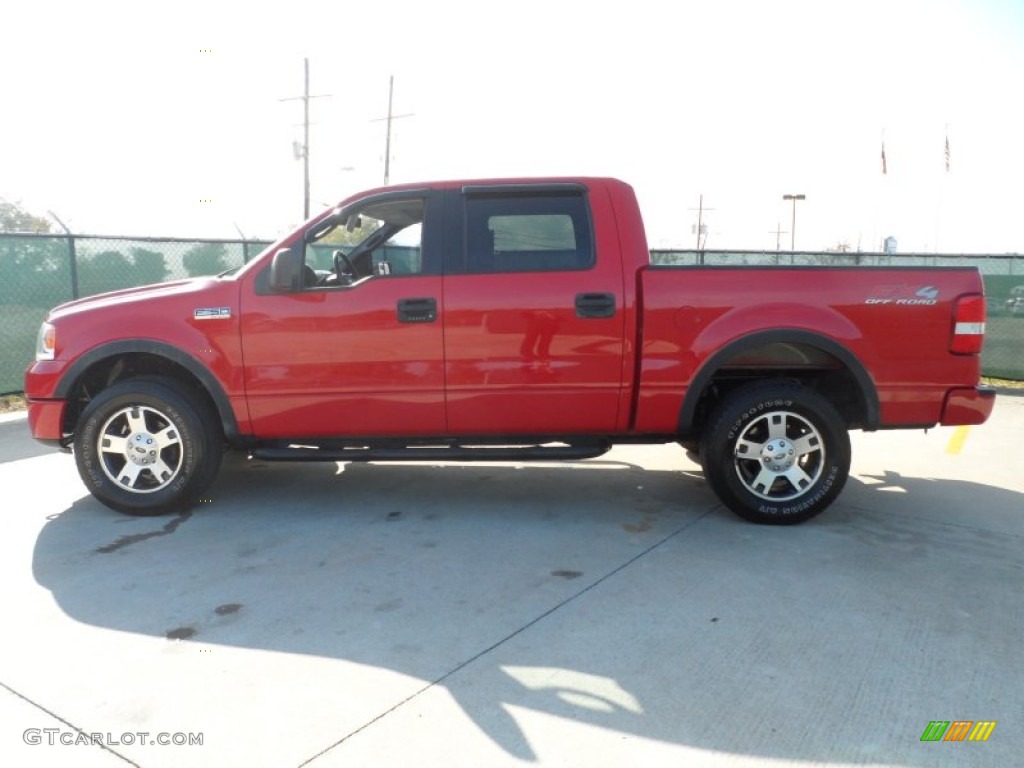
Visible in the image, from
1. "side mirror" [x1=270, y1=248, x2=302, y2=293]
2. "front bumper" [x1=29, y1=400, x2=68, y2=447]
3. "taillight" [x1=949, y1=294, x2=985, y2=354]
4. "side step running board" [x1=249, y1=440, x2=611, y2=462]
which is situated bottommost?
"side step running board" [x1=249, y1=440, x2=611, y2=462]

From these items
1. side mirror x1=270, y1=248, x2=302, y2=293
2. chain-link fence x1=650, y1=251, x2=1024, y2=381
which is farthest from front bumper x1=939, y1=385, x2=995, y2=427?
chain-link fence x1=650, y1=251, x2=1024, y2=381

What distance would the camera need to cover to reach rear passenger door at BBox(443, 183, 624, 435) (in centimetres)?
425

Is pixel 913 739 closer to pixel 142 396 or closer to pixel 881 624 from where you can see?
pixel 881 624

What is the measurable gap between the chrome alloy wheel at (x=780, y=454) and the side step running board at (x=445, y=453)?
2.67 ft

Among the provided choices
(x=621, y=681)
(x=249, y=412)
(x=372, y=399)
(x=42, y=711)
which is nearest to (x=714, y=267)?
(x=372, y=399)

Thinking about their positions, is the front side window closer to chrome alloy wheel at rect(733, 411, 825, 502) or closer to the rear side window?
the rear side window

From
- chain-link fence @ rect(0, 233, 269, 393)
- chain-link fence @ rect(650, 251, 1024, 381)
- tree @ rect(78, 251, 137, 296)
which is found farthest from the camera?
chain-link fence @ rect(650, 251, 1024, 381)

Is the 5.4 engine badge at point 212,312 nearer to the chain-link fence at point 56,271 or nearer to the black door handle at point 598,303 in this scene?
the black door handle at point 598,303

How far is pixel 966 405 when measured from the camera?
4.27 m

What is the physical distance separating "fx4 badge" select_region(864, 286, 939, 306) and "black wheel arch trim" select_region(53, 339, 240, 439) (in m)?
3.76

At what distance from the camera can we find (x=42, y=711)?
2.50 m

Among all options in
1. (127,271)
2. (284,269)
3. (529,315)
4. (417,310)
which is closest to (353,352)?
(417,310)

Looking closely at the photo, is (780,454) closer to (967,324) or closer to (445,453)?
(967,324)

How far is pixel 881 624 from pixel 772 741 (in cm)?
107
